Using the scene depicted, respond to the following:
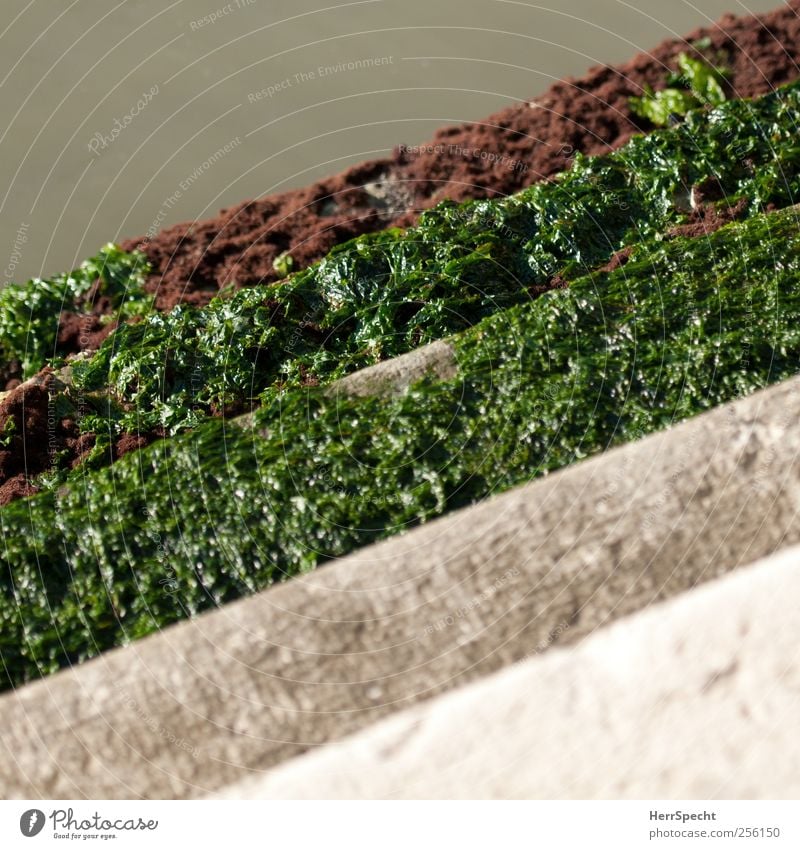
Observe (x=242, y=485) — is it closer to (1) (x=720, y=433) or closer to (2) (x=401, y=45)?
(1) (x=720, y=433)

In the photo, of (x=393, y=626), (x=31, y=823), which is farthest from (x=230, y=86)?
(x=31, y=823)

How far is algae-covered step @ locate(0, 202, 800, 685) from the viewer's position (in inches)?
159

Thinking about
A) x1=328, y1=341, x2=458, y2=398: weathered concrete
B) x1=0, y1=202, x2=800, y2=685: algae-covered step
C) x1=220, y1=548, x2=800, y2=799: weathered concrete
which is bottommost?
Answer: x1=220, y1=548, x2=800, y2=799: weathered concrete

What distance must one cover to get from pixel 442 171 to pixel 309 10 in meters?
2.25

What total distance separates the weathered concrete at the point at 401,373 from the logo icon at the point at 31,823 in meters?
2.24

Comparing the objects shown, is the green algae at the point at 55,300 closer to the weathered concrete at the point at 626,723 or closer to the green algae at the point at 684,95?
the weathered concrete at the point at 626,723

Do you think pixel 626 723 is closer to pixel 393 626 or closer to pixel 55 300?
pixel 393 626

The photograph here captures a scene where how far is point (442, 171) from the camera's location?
21.2 feet

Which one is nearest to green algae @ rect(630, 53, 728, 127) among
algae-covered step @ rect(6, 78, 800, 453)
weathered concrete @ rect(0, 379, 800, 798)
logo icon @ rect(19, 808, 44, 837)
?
algae-covered step @ rect(6, 78, 800, 453)

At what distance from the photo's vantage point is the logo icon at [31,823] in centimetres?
347

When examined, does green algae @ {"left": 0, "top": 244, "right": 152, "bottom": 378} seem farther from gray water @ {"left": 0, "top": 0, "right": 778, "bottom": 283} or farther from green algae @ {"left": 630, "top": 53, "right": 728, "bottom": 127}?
green algae @ {"left": 630, "top": 53, "right": 728, "bottom": 127}

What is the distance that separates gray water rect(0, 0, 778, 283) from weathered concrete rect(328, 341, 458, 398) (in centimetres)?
279

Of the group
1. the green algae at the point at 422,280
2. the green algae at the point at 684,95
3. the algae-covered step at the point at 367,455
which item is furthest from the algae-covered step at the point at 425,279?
the green algae at the point at 684,95

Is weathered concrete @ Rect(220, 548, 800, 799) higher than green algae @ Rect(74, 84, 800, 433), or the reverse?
green algae @ Rect(74, 84, 800, 433)
